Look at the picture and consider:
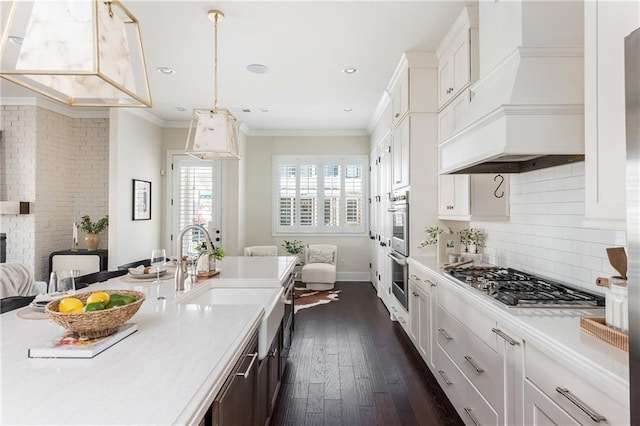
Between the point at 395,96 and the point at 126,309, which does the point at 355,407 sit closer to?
the point at 126,309

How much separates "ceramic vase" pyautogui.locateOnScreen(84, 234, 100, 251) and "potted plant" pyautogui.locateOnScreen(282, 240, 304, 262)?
2981 millimetres

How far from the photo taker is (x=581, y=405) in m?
1.13

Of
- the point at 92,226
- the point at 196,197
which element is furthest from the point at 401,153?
the point at 92,226

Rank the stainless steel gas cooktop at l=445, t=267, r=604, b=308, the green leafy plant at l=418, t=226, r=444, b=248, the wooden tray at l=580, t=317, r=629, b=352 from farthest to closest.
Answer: the green leafy plant at l=418, t=226, r=444, b=248 < the stainless steel gas cooktop at l=445, t=267, r=604, b=308 < the wooden tray at l=580, t=317, r=629, b=352

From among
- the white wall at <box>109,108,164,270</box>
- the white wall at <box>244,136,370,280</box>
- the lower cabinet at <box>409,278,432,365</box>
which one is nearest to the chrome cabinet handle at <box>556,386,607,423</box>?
the lower cabinet at <box>409,278,432,365</box>

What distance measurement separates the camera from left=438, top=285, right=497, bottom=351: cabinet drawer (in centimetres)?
176

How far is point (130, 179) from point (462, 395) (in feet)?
16.5

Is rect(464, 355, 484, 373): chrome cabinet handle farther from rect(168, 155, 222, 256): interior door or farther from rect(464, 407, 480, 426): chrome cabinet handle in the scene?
rect(168, 155, 222, 256): interior door

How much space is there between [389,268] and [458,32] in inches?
108

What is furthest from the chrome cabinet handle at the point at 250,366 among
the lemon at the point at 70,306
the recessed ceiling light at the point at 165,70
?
the recessed ceiling light at the point at 165,70

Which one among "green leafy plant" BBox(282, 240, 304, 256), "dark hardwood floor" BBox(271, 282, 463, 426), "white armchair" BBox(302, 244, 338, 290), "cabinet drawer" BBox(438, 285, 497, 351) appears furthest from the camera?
"green leafy plant" BBox(282, 240, 304, 256)

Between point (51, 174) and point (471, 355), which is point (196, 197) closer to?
point (51, 174)

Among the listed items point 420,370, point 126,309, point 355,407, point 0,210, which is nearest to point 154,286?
point 126,309

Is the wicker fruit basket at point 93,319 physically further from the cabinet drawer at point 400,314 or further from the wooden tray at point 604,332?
the cabinet drawer at point 400,314
